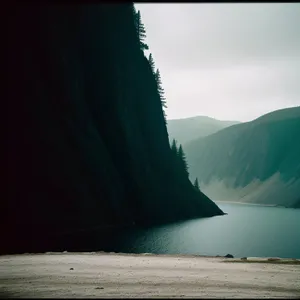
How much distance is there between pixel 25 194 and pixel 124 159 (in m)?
29.2

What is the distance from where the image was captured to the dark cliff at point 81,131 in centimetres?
4719

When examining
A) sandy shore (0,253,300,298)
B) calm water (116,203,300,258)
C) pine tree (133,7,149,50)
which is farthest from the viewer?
pine tree (133,7,149,50)

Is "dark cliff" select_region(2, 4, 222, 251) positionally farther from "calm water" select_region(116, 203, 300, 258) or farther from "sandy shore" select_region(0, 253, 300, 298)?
"sandy shore" select_region(0, 253, 300, 298)

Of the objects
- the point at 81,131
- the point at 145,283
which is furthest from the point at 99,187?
the point at 145,283

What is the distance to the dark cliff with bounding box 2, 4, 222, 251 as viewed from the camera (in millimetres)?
47188

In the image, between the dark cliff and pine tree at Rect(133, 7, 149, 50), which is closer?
the dark cliff

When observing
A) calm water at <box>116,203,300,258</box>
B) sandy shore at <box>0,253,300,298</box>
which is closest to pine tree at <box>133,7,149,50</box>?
calm water at <box>116,203,300,258</box>

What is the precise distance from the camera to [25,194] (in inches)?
1781

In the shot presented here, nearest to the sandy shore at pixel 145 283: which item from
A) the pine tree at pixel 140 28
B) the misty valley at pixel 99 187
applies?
the misty valley at pixel 99 187

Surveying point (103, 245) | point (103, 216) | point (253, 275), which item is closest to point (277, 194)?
point (103, 216)

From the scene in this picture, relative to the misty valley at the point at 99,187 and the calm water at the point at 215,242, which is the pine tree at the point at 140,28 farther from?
the calm water at the point at 215,242

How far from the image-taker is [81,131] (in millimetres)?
59625

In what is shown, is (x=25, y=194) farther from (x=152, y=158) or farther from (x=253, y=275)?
(x=152, y=158)

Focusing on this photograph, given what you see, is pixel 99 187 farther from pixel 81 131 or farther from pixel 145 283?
pixel 145 283
